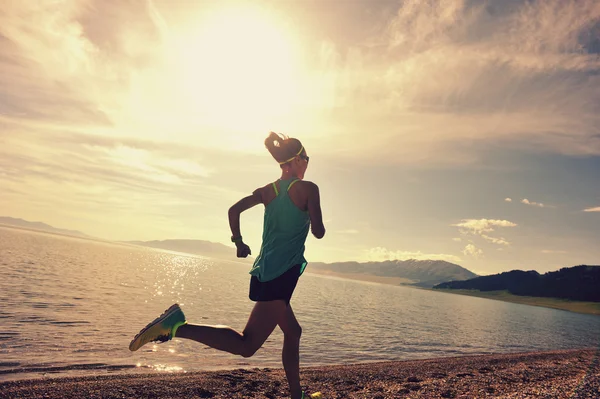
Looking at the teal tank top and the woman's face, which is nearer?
the teal tank top

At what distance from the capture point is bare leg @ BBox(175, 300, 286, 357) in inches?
144

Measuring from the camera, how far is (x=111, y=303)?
2934 cm

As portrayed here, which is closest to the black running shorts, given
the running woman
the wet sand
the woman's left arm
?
the running woman

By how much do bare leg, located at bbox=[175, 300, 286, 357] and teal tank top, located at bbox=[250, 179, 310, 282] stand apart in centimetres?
36

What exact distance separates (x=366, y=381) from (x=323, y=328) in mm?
18370

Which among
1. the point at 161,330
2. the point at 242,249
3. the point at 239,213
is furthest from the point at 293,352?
the point at 239,213

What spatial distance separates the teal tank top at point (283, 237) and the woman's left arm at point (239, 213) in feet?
0.69

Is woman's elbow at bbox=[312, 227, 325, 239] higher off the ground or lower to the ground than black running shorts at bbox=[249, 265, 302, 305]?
higher

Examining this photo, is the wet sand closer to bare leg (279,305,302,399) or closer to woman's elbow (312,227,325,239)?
bare leg (279,305,302,399)

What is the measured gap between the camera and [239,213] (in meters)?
4.25

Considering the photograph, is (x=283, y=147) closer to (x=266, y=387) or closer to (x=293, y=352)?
(x=293, y=352)

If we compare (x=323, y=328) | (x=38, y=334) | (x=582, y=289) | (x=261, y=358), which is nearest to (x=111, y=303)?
(x=38, y=334)

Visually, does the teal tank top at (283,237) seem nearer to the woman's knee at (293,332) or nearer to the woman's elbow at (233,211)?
the woman's elbow at (233,211)

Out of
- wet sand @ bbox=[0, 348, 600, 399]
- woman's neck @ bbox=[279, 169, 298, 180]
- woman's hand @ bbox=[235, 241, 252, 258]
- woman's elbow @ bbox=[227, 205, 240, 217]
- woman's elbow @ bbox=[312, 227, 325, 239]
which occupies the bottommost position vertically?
wet sand @ bbox=[0, 348, 600, 399]
